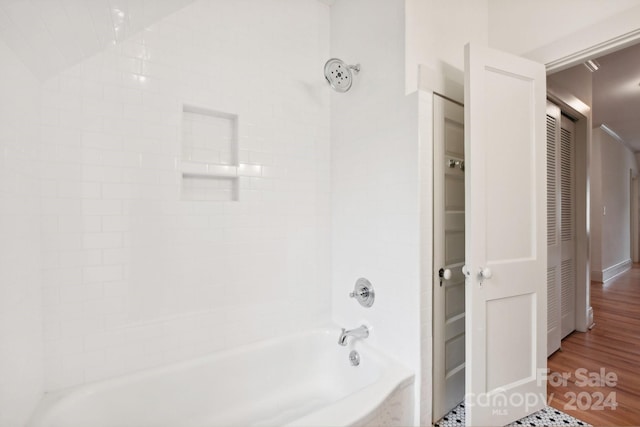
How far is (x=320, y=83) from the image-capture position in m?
2.13

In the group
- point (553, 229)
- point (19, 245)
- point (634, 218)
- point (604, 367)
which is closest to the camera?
point (19, 245)

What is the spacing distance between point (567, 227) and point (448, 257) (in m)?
1.81

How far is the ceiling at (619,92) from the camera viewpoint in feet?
9.32

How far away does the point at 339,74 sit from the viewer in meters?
1.80

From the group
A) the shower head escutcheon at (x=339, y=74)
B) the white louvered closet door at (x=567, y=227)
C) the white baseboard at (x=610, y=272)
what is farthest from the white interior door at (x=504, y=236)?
the white baseboard at (x=610, y=272)

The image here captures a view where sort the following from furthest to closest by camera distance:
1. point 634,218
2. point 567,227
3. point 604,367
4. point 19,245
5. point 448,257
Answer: point 634,218 < point 567,227 < point 604,367 < point 448,257 < point 19,245

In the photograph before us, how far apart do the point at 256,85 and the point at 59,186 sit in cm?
119

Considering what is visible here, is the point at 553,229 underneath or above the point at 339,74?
underneath

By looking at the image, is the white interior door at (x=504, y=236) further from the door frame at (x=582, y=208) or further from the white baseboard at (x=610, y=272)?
the white baseboard at (x=610, y=272)

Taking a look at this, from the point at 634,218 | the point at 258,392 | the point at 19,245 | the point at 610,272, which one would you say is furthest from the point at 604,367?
the point at 634,218

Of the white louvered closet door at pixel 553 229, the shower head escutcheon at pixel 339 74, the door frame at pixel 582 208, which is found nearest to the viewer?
the shower head escutcheon at pixel 339 74

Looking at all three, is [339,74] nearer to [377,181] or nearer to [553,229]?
[377,181]

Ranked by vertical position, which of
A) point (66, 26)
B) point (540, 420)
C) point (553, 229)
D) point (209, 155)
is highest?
point (66, 26)

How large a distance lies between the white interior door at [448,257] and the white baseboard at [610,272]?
4901 millimetres
